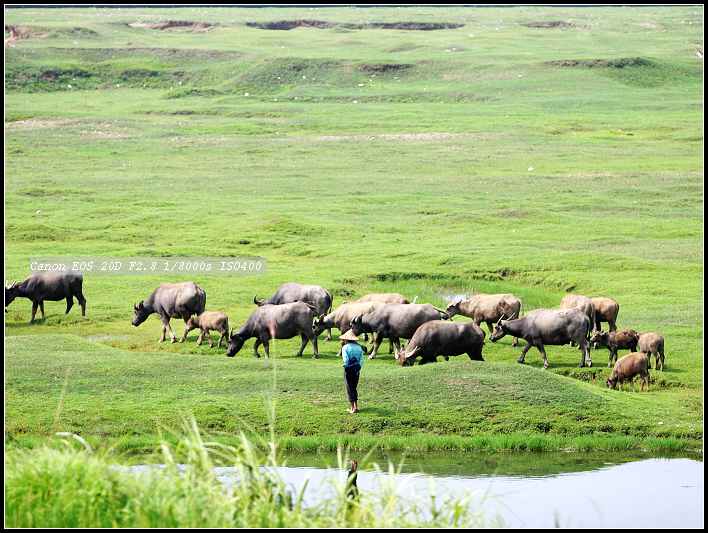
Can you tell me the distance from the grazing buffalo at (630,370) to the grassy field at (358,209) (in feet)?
0.90

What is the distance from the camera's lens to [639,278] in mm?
35219

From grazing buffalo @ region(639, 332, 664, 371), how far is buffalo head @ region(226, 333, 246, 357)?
8.33 m

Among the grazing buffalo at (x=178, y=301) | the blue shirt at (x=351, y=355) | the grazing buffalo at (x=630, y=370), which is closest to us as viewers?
the blue shirt at (x=351, y=355)

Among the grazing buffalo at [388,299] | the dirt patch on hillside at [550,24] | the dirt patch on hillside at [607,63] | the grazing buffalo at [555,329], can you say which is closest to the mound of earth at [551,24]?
the dirt patch on hillside at [550,24]

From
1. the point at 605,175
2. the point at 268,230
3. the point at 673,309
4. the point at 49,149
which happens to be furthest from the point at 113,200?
the point at 673,309

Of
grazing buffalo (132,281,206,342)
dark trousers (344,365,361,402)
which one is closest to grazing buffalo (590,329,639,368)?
dark trousers (344,365,361,402)

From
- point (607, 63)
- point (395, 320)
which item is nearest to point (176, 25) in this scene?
point (607, 63)

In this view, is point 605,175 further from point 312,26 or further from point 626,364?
point 312,26

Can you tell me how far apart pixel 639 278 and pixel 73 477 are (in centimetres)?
2511

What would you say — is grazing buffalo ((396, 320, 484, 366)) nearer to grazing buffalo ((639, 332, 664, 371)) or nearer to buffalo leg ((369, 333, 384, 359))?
buffalo leg ((369, 333, 384, 359))

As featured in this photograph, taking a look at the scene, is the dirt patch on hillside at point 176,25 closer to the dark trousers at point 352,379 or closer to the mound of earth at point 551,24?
the mound of earth at point 551,24

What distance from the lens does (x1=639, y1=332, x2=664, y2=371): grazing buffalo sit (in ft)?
82.3

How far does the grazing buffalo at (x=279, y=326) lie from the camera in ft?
88.1

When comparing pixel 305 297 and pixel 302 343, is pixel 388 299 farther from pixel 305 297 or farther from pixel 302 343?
pixel 302 343
